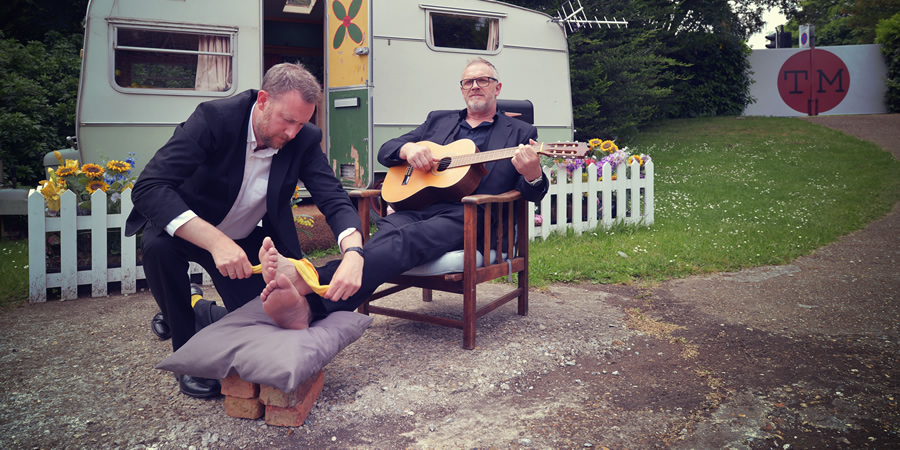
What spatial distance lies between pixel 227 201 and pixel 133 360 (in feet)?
3.18

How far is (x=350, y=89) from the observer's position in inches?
261

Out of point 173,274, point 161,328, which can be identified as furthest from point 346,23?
point 173,274

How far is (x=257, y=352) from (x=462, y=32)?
598 centimetres

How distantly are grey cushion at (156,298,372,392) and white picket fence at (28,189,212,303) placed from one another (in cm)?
225

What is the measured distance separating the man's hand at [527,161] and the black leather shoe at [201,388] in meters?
1.75

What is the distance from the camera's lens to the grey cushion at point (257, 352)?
7.12 ft

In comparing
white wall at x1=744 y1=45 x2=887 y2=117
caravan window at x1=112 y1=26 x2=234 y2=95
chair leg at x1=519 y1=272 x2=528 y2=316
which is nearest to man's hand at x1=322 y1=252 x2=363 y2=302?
chair leg at x1=519 y1=272 x2=528 y2=316

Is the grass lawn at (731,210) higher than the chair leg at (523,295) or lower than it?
higher

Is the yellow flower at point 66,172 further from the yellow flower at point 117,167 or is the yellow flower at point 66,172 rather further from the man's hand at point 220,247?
the man's hand at point 220,247

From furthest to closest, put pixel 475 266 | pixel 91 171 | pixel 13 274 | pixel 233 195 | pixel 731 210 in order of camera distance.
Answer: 1. pixel 731 210
2. pixel 13 274
3. pixel 91 171
4. pixel 475 266
5. pixel 233 195

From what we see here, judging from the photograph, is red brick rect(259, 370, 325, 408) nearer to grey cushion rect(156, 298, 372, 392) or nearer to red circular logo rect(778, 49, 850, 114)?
grey cushion rect(156, 298, 372, 392)

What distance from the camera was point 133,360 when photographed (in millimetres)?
2982

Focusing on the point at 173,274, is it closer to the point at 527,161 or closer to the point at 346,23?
the point at 527,161

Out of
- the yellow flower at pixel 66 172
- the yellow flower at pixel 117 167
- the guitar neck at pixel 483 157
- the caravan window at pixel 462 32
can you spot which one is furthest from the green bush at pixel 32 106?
the guitar neck at pixel 483 157
